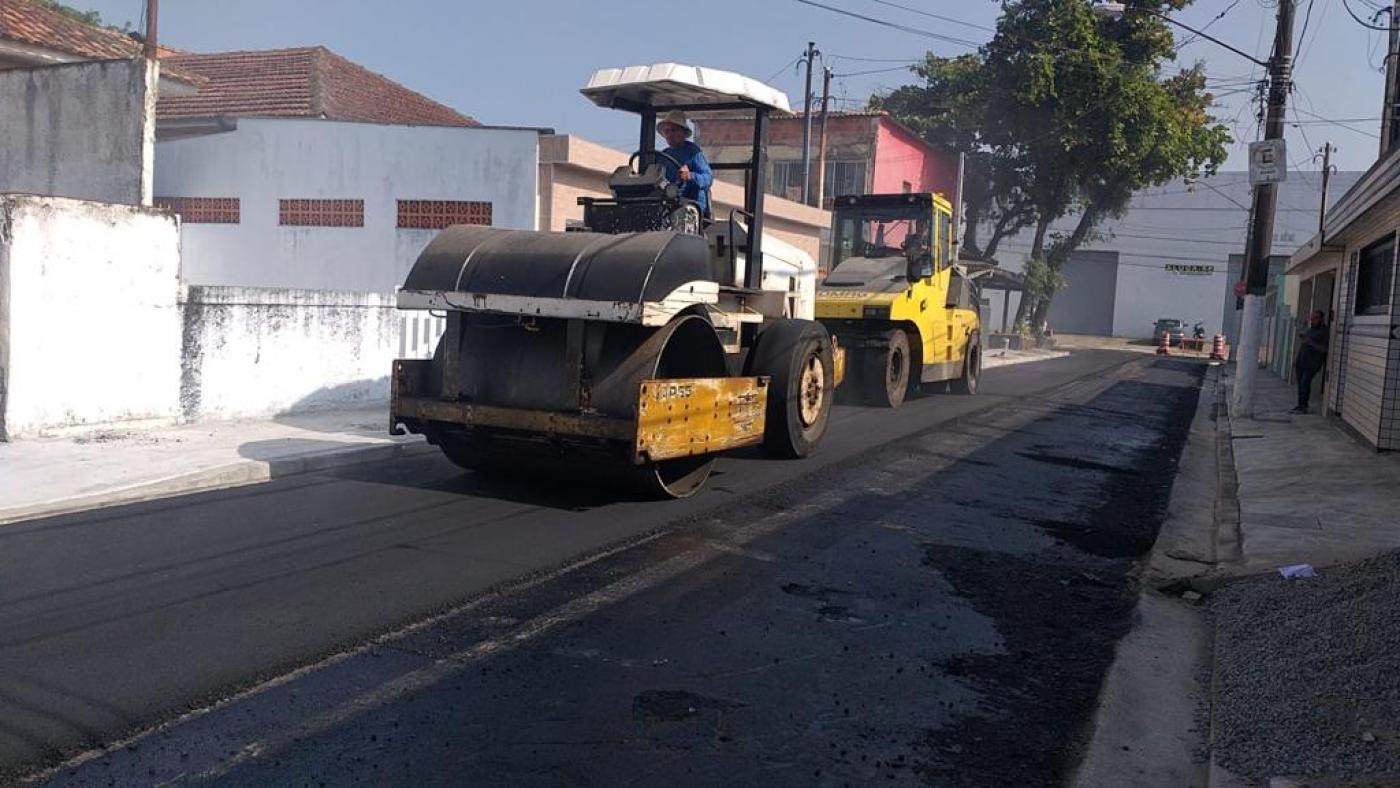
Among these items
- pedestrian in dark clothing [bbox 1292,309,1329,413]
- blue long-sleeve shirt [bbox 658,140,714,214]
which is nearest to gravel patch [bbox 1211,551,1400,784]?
blue long-sleeve shirt [bbox 658,140,714,214]

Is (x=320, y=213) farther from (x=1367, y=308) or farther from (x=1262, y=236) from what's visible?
(x=1367, y=308)

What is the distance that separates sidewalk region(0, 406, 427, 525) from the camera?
7.89 meters

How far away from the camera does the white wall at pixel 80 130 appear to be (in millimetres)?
11539

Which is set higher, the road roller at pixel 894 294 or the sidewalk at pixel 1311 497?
the road roller at pixel 894 294

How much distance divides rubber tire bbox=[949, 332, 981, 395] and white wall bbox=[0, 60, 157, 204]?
12.9 metres

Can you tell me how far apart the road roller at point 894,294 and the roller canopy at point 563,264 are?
→ 25.9 ft

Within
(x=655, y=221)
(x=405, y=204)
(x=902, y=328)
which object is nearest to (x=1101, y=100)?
(x=902, y=328)

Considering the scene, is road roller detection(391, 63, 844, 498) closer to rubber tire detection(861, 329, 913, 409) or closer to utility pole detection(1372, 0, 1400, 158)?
rubber tire detection(861, 329, 913, 409)

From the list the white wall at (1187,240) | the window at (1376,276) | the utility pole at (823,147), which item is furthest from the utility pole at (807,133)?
the white wall at (1187,240)

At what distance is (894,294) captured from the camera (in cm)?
1561

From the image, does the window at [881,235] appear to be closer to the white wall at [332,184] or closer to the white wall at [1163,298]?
the white wall at [332,184]

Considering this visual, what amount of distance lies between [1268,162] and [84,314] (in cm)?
1493

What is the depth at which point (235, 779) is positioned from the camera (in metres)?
3.64

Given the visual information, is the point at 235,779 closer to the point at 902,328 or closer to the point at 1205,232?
the point at 902,328
